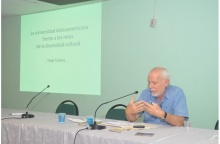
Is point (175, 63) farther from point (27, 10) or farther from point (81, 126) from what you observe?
point (27, 10)

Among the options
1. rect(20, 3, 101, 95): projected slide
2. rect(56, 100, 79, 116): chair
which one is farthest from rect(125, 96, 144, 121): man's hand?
rect(20, 3, 101, 95): projected slide

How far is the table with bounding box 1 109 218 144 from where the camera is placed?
182cm

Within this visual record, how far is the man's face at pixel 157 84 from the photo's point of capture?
2593mm

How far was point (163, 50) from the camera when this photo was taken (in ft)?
12.0

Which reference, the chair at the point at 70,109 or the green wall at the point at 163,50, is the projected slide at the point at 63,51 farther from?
the chair at the point at 70,109

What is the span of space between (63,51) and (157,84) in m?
2.44

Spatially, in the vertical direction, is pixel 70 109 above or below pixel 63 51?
below

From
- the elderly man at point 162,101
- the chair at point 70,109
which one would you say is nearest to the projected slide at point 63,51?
the chair at point 70,109

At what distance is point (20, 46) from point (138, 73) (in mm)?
2602

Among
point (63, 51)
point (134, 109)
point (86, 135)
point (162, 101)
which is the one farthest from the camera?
point (63, 51)

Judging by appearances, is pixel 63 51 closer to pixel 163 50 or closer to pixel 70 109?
pixel 70 109

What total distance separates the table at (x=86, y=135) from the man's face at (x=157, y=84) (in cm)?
41

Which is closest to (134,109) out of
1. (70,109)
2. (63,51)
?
(70,109)

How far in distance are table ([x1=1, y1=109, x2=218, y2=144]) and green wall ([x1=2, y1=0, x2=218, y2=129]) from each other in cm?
125
